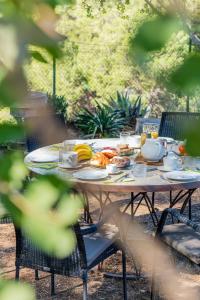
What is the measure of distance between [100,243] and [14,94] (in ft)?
8.98

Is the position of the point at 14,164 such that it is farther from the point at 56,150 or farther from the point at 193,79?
the point at 56,150

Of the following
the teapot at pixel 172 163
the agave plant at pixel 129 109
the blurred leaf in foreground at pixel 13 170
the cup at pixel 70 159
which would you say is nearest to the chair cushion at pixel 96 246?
the cup at pixel 70 159

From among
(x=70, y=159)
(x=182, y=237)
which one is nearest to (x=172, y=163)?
(x=182, y=237)

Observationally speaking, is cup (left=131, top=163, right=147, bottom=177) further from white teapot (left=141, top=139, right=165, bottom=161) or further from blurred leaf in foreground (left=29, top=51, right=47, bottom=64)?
blurred leaf in foreground (left=29, top=51, right=47, bottom=64)

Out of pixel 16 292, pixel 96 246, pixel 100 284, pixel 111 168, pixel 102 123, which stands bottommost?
pixel 100 284

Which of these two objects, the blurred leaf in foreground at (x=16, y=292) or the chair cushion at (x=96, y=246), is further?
the chair cushion at (x=96, y=246)

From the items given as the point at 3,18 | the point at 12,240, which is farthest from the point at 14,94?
the point at 12,240

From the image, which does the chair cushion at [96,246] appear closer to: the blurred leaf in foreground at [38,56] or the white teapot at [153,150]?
the white teapot at [153,150]

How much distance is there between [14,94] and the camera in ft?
1.05

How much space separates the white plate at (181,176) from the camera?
312 centimetres

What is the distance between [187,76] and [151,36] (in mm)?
30

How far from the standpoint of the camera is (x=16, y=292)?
331 millimetres

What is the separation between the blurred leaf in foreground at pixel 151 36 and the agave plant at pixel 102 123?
711 cm

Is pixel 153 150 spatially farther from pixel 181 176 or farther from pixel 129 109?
pixel 129 109
